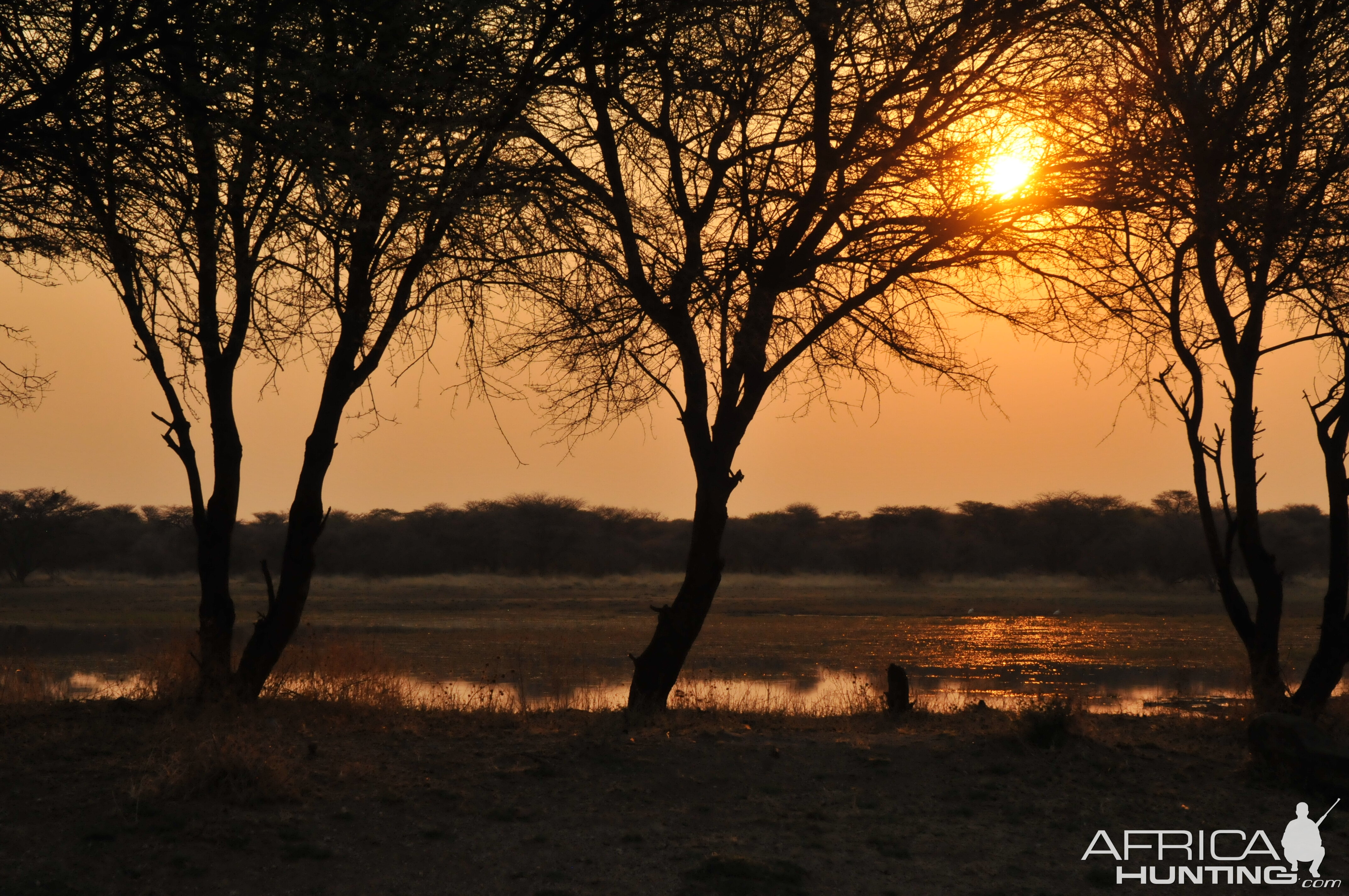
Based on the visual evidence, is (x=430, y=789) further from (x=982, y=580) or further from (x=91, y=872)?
(x=982, y=580)

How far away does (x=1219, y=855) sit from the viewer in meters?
6.88

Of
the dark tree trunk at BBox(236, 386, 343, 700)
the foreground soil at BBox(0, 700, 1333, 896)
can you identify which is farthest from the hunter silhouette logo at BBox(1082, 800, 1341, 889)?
the dark tree trunk at BBox(236, 386, 343, 700)

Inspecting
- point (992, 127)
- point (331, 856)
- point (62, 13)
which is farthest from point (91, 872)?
point (992, 127)

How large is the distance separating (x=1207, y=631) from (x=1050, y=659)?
9.29 m

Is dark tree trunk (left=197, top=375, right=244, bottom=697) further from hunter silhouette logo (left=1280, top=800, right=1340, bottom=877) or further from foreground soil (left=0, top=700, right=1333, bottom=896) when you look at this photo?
hunter silhouette logo (left=1280, top=800, right=1340, bottom=877)

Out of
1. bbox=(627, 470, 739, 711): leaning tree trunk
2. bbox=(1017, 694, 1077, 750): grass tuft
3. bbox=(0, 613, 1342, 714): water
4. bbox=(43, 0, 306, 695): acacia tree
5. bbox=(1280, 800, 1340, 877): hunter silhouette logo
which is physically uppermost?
bbox=(43, 0, 306, 695): acacia tree

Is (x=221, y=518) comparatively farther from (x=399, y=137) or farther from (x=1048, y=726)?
(x=1048, y=726)

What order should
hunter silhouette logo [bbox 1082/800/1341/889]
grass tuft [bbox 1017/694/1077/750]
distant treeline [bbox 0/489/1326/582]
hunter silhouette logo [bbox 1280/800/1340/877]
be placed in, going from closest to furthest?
hunter silhouette logo [bbox 1082/800/1341/889] < hunter silhouette logo [bbox 1280/800/1340/877] < grass tuft [bbox 1017/694/1077/750] < distant treeline [bbox 0/489/1326/582]

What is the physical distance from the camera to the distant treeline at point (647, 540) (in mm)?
Answer: 60719

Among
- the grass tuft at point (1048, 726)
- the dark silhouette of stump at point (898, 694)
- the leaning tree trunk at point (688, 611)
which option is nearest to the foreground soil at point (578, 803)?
the grass tuft at point (1048, 726)

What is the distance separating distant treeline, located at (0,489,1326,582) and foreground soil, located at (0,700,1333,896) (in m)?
49.7

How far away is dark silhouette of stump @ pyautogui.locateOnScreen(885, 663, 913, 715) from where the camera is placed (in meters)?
10.3

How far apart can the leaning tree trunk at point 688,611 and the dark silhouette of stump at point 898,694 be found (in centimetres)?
181

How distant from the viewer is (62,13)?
→ 750cm
